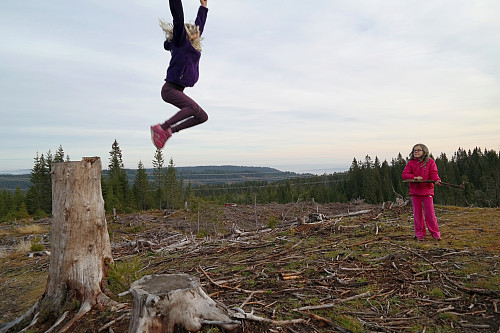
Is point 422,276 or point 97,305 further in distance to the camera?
point 422,276

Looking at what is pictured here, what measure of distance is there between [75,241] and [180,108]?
8.28 feet

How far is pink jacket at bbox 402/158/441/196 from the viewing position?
7.07 m

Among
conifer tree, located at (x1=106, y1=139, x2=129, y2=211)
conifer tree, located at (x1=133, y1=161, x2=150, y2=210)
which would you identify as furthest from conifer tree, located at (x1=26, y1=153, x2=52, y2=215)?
conifer tree, located at (x1=133, y1=161, x2=150, y2=210)

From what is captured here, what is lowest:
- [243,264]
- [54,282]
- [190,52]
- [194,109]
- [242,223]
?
[242,223]

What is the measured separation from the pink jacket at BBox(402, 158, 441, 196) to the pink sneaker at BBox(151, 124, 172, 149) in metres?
6.06

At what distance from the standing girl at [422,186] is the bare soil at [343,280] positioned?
1.26 feet

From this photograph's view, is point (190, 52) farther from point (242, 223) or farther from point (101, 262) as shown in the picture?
point (242, 223)

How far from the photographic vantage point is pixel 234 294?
4.36 metres

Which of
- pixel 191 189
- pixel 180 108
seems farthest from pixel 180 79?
pixel 191 189

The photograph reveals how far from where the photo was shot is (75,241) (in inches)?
167

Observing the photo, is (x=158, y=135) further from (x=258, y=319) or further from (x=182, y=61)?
(x=258, y=319)

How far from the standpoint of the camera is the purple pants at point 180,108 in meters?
3.42

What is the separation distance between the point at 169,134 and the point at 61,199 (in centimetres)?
213

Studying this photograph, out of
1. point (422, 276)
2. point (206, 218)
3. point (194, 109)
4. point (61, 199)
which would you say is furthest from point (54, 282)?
point (206, 218)
